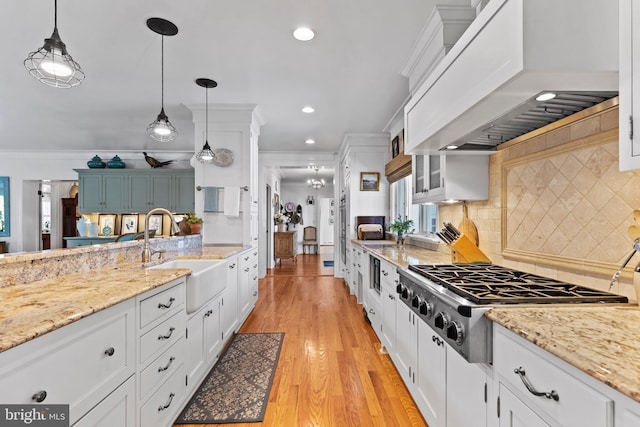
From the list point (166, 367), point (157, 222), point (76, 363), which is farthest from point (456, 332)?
point (157, 222)

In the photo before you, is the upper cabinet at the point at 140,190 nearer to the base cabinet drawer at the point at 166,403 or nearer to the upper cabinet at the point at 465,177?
the base cabinet drawer at the point at 166,403

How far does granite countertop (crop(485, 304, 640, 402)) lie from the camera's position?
2.14 feet

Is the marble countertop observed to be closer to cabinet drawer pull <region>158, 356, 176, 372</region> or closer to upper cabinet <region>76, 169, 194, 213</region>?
cabinet drawer pull <region>158, 356, 176, 372</region>

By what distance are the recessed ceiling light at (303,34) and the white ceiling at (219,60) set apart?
5 cm

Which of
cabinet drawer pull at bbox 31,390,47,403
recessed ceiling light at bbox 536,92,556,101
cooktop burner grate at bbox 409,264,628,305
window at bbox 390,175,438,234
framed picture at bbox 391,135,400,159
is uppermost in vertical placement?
framed picture at bbox 391,135,400,159

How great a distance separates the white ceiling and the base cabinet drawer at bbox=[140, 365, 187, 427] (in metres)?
2.29

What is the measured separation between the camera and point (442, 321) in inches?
53.4

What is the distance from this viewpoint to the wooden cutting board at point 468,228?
2377 millimetres

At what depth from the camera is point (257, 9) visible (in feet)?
6.93

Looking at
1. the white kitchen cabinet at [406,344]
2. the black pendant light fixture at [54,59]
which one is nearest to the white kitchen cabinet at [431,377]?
the white kitchen cabinet at [406,344]

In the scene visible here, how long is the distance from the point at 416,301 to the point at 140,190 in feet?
19.9

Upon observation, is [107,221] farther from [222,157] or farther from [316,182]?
[316,182]

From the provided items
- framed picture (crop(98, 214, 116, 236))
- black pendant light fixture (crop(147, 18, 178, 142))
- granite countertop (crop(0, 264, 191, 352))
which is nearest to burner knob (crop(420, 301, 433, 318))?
granite countertop (crop(0, 264, 191, 352))

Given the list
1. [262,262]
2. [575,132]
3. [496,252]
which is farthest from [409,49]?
[262,262]
